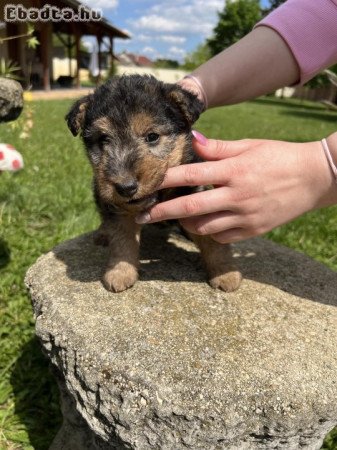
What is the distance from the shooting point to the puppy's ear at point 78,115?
2727 millimetres

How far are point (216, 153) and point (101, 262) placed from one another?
44.9 inches

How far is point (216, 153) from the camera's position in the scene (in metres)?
2.43

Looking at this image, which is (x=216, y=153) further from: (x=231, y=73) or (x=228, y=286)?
(x=231, y=73)

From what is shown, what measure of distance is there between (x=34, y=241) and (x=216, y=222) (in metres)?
3.00

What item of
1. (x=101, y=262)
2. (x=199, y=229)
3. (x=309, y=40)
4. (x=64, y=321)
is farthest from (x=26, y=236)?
(x=309, y=40)

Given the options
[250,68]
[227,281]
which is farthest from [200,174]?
[250,68]

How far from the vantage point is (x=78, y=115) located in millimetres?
2732

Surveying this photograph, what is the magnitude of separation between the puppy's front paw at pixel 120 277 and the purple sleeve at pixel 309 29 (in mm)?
1941

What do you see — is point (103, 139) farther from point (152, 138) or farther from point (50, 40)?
point (50, 40)

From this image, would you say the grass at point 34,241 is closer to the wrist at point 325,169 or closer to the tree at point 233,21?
the wrist at point 325,169

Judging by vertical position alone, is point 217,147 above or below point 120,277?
above

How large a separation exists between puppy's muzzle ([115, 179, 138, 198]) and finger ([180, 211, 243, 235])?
1.26ft

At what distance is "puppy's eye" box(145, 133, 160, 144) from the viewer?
2.54 m

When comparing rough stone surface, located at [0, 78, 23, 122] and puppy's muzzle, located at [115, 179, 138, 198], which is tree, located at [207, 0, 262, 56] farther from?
puppy's muzzle, located at [115, 179, 138, 198]
